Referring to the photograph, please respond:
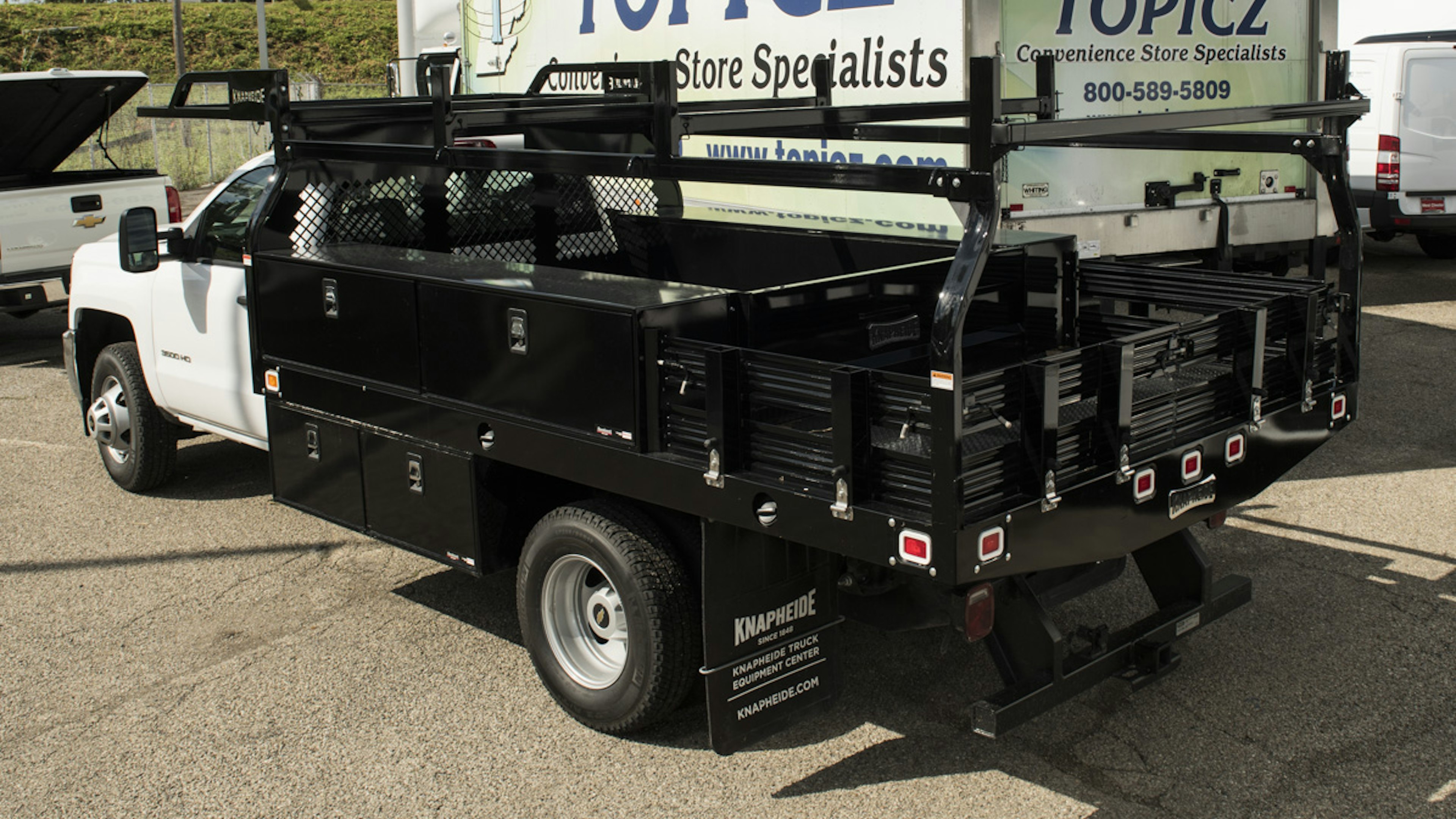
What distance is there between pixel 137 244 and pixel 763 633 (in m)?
3.76

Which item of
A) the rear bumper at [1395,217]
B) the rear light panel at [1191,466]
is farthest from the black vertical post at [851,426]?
the rear bumper at [1395,217]

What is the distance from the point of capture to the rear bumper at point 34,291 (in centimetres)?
1046

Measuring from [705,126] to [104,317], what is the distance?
4480 mm

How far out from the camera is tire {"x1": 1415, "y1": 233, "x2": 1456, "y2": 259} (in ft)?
49.2

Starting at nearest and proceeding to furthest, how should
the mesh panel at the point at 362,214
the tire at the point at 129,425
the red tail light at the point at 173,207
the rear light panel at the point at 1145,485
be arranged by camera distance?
the rear light panel at the point at 1145,485 < the mesh panel at the point at 362,214 < the tire at the point at 129,425 < the red tail light at the point at 173,207

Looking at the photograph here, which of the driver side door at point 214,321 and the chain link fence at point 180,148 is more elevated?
the chain link fence at point 180,148

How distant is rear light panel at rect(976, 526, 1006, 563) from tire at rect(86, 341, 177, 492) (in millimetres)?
5123

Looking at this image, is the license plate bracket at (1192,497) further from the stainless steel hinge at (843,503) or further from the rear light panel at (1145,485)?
the stainless steel hinge at (843,503)

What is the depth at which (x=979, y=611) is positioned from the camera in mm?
3795

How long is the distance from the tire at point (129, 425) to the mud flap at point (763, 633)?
4210mm

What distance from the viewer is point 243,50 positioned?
55.2 metres

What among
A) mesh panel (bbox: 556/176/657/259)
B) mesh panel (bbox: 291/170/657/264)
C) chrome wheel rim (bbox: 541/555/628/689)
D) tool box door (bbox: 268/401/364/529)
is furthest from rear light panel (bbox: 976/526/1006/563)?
mesh panel (bbox: 556/176/657/259)

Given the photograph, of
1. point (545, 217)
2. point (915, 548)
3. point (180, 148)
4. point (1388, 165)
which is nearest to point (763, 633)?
point (915, 548)

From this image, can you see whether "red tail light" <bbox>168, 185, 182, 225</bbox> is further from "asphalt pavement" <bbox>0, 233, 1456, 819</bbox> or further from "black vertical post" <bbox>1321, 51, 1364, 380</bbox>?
Result: "black vertical post" <bbox>1321, 51, 1364, 380</bbox>
